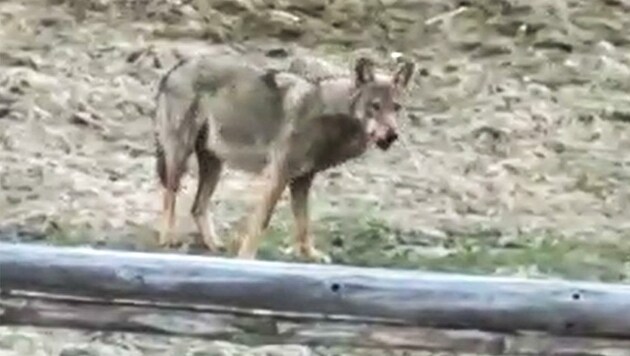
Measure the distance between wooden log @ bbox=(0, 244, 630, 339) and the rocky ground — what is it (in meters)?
0.73

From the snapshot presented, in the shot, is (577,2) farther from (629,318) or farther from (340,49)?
(629,318)

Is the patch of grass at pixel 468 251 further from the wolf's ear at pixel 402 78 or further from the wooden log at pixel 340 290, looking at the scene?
the wooden log at pixel 340 290

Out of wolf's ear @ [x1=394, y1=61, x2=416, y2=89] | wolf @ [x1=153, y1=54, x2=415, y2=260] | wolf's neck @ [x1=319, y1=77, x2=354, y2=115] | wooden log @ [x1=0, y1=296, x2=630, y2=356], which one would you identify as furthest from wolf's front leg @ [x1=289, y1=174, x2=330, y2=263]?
wooden log @ [x1=0, y1=296, x2=630, y2=356]

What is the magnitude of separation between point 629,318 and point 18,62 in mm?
2458

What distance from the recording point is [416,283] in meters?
2.49

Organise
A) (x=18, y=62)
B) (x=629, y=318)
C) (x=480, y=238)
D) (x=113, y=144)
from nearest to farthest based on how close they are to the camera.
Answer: (x=629, y=318), (x=480, y=238), (x=113, y=144), (x=18, y=62)

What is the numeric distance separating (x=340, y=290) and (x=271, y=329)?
181 millimetres

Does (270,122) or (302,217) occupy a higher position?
(270,122)

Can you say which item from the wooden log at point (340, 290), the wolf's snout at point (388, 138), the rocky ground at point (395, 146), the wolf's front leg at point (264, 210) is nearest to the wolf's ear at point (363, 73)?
the wolf's snout at point (388, 138)

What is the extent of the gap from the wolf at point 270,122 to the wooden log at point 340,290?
0.58 meters

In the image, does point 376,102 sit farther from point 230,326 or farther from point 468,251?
point 468,251

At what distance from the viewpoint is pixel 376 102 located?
9.93ft

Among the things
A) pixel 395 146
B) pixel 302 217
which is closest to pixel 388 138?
pixel 302 217

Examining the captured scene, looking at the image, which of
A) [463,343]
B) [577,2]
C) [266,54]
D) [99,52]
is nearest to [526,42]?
[577,2]
